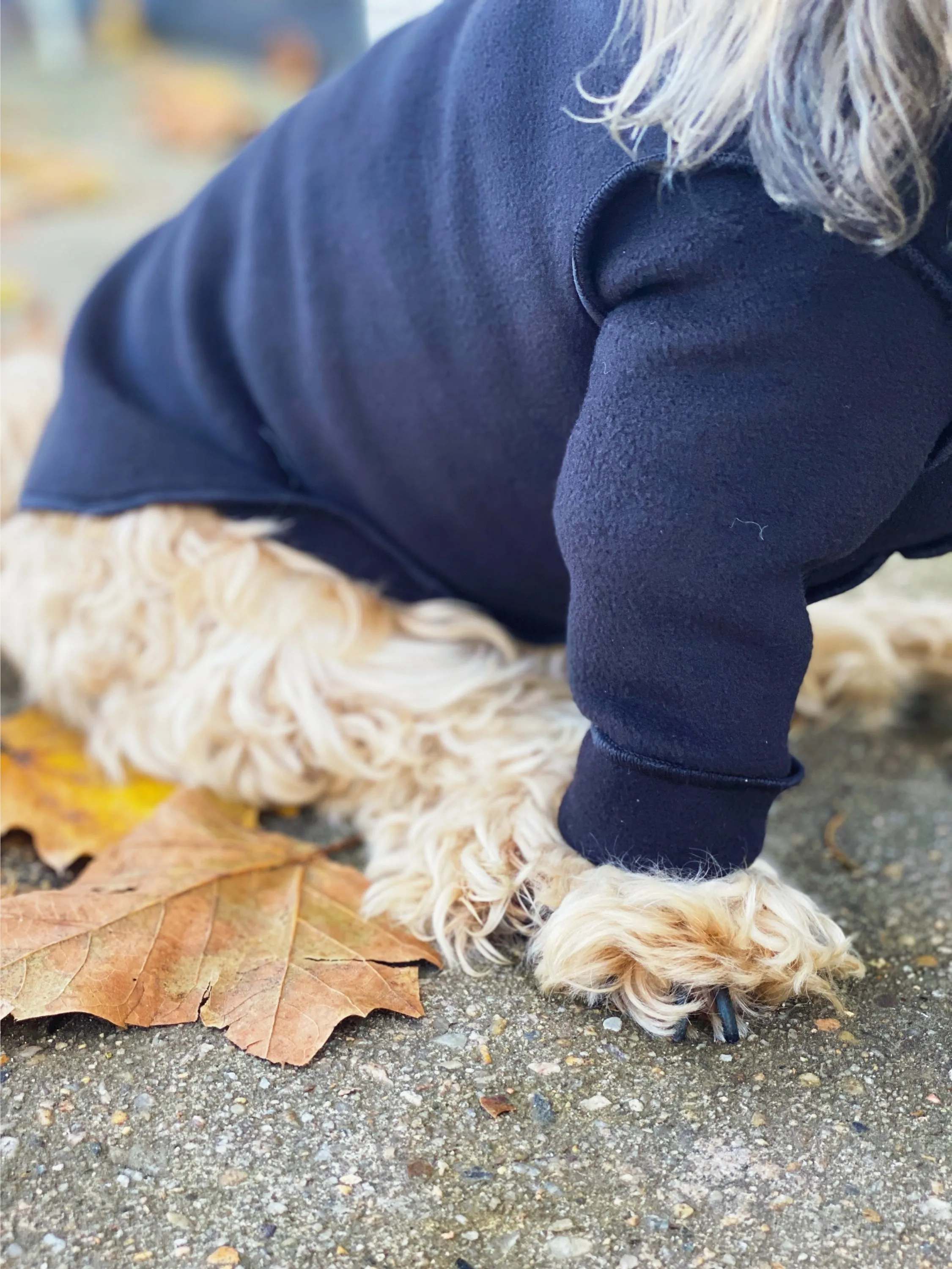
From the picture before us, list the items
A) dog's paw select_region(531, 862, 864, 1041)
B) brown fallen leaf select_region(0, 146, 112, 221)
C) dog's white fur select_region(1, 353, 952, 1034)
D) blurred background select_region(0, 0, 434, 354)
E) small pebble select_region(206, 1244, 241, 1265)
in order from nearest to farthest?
small pebble select_region(206, 1244, 241, 1265) < dog's paw select_region(531, 862, 864, 1041) < dog's white fur select_region(1, 353, 952, 1034) < blurred background select_region(0, 0, 434, 354) < brown fallen leaf select_region(0, 146, 112, 221)

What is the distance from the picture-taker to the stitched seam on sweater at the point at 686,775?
1.21 meters

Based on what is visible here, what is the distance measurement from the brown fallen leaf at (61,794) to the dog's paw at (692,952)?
60 centimetres

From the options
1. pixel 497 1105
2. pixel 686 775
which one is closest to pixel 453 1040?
pixel 497 1105

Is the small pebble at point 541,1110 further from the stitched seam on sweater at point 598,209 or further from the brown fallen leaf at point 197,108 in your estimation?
the brown fallen leaf at point 197,108

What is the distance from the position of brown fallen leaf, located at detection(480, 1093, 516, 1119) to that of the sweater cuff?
0.98 feet

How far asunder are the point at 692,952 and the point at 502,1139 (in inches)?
10.8

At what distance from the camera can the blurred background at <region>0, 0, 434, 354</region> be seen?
3.99 meters

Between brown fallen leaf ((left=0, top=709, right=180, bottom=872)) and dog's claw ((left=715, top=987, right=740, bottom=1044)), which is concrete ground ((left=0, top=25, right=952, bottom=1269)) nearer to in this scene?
dog's claw ((left=715, top=987, right=740, bottom=1044))

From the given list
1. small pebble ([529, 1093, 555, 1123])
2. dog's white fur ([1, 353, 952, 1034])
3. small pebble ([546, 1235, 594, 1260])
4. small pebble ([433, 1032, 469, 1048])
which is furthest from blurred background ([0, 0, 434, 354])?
small pebble ([546, 1235, 594, 1260])

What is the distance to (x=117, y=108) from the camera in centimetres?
536

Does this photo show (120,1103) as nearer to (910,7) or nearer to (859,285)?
(859,285)

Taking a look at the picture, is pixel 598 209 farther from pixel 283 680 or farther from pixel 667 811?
pixel 283 680

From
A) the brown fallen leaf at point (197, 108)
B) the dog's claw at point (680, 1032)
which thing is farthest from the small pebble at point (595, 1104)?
the brown fallen leaf at point (197, 108)

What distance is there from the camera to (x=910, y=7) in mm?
967
